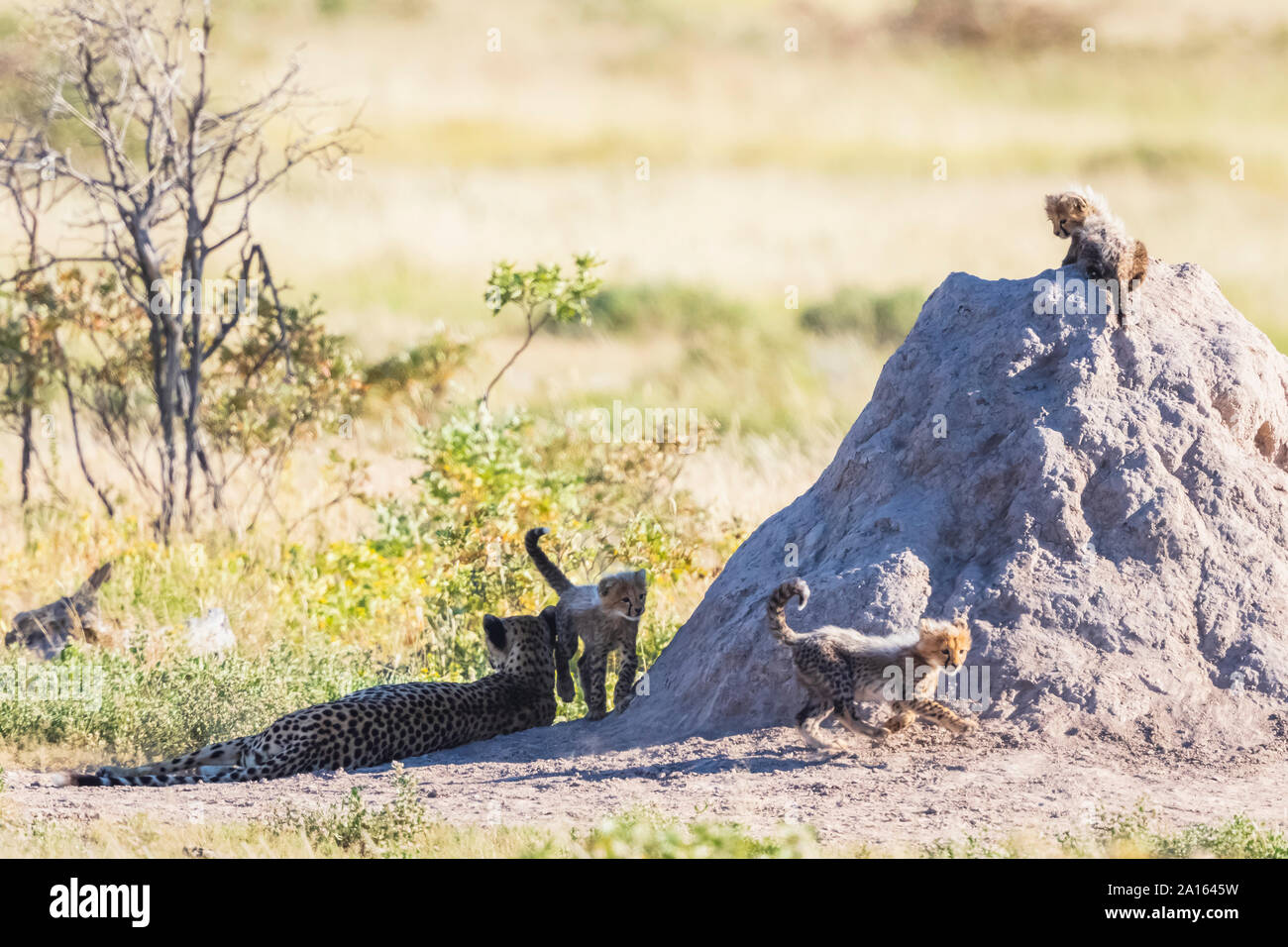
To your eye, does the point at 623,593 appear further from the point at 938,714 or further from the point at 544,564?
the point at 938,714

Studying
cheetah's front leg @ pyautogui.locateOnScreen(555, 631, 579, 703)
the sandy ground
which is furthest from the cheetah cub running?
cheetah's front leg @ pyautogui.locateOnScreen(555, 631, 579, 703)

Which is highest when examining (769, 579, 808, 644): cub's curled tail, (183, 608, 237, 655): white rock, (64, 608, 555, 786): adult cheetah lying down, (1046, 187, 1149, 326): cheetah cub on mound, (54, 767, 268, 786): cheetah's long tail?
(1046, 187, 1149, 326): cheetah cub on mound

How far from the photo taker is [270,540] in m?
11.5

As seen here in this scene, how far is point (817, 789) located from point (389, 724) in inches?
82.8

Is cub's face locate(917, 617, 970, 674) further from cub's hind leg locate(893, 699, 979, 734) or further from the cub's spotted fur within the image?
the cub's spotted fur

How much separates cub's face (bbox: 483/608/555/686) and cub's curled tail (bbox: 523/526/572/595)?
20 centimetres

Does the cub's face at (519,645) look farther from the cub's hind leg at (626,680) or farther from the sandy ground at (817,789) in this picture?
the sandy ground at (817,789)

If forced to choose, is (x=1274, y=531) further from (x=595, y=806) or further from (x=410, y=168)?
(x=410, y=168)

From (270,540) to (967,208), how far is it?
2506 centimetres

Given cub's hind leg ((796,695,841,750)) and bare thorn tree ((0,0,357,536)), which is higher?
bare thorn tree ((0,0,357,536))

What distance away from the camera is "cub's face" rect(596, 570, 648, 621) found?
7.50 meters

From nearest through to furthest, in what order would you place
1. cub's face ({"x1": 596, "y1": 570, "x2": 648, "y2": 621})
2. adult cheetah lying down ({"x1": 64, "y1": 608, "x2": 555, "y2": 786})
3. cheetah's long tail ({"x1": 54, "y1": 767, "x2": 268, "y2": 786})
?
cheetah's long tail ({"x1": 54, "y1": 767, "x2": 268, "y2": 786}), adult cheetah lying down ({"x1": 64, "y1": 608, "x2": 555, "y2": 786}), cub's face ({"x1": 596, "y1": 570, "x2": 648, "y2": 621})

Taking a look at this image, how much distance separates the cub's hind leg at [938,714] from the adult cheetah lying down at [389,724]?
6.68ft

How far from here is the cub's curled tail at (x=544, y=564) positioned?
7.79 m
